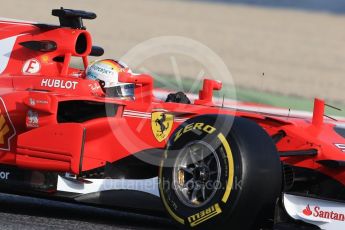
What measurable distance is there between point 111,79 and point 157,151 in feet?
3.16

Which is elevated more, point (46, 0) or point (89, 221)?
point (46, 0)

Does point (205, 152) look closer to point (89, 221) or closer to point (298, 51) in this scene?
point (89, 221)

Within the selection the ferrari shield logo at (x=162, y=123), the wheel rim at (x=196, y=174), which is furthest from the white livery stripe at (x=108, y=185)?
the wheel rim at (x=196, y=174)

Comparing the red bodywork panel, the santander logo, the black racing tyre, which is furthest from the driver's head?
the santander logo

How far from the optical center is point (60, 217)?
298 inches

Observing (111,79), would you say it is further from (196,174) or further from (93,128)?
(196,174)

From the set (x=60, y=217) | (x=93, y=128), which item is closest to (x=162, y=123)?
(x=93, y=128)

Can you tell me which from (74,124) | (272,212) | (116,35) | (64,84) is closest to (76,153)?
(74,124)

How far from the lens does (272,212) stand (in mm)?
6324

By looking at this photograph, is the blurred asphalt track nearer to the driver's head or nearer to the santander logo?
the driver's head

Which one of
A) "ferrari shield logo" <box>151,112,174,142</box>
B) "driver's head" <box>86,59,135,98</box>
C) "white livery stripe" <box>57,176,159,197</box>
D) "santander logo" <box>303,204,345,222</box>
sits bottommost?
"white livery stripe" <box>57,176,159,197</box>

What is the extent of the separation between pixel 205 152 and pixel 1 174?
7.14ft

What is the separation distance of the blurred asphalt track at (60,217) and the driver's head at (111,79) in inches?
43.8

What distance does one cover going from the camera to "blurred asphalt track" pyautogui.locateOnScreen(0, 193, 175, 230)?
7.04 meters
